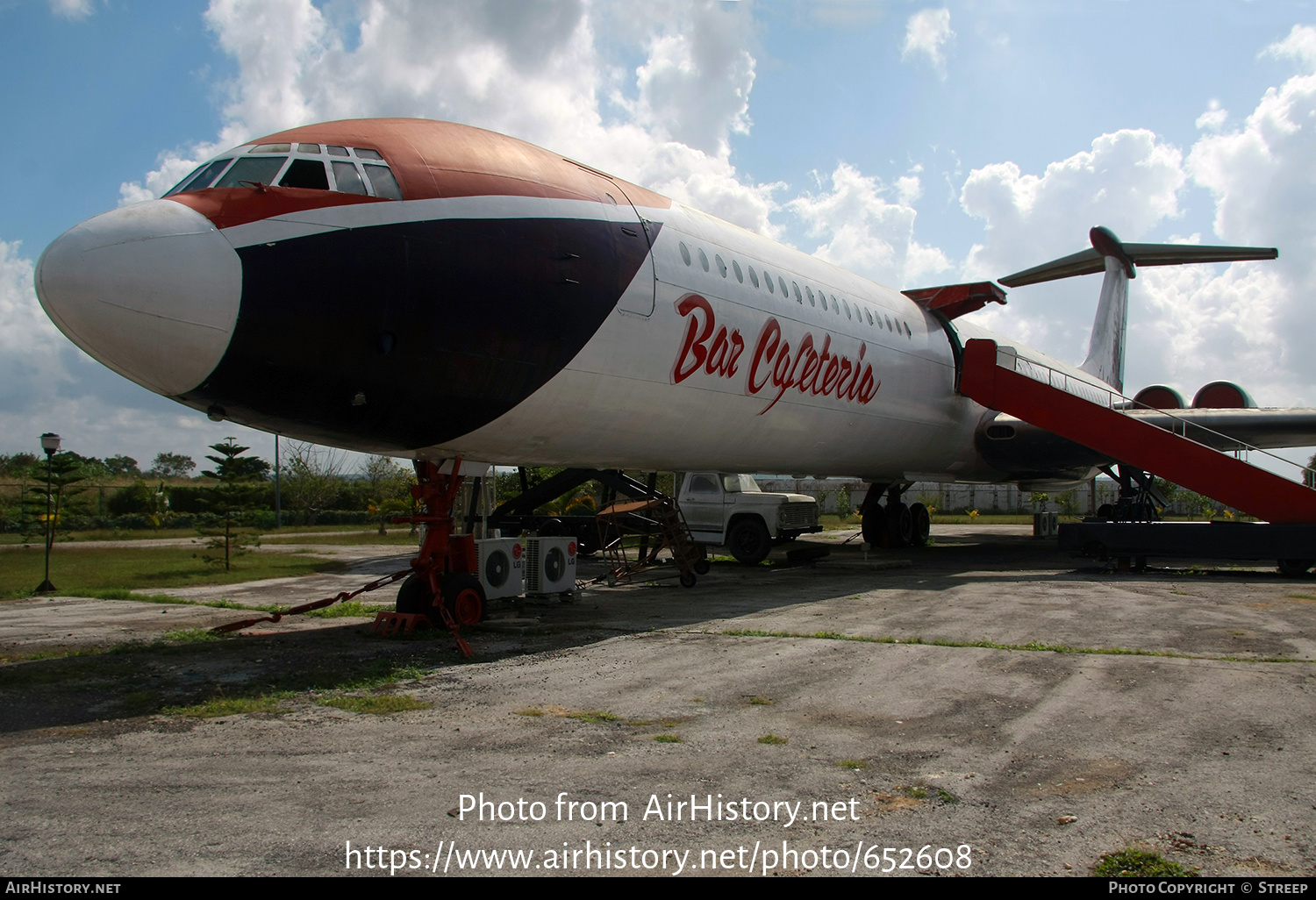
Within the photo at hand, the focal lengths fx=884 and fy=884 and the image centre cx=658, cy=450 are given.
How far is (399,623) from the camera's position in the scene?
9203 mm

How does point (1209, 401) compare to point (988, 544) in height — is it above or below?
above

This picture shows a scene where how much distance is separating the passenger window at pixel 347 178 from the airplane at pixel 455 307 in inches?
0.7

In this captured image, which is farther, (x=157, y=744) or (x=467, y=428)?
(x=467, y=428)

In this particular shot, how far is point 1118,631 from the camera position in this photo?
8.96 m

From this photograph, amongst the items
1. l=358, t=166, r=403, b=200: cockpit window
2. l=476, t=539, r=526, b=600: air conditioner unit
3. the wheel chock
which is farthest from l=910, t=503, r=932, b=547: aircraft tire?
l=358, t=166, r=403, b=200: cockpit window

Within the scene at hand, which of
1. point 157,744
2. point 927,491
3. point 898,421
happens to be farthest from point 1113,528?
point 927,491

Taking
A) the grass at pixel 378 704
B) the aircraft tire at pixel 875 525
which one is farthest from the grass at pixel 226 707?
the aircraft tire at pixel 875 525

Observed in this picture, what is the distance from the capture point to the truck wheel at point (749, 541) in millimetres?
18141

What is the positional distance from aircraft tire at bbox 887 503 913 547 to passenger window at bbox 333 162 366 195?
1778 centimetres

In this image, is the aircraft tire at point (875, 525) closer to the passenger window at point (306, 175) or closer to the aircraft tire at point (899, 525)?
the aircraft tire at point (899, 525)

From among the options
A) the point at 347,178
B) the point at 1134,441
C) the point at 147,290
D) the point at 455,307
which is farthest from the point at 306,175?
the point at 1134,441

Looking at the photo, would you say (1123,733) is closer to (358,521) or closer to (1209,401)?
(1209,401)
